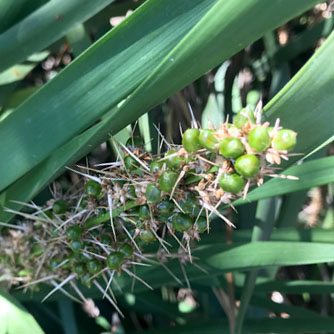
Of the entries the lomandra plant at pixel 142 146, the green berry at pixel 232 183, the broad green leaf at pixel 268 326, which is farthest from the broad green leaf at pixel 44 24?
the broad green leaf at pixel 268 326

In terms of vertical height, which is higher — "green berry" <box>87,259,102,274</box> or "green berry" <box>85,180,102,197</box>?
"green berry" <box>85,180,102,197</box>

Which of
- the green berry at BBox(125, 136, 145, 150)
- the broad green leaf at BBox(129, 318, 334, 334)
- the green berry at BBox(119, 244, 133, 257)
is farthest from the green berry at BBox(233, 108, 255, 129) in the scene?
the broad green leaf at BBox(129, 318, 334, 334)

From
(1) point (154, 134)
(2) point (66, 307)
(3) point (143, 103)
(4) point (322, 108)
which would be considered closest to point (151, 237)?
(3) point (143, 103)

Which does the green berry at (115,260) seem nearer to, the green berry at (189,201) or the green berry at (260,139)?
the green berry at (189,201)

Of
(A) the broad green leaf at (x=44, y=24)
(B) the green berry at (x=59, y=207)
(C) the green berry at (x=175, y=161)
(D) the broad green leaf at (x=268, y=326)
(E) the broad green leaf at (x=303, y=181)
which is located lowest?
(D) the broad green leaf at (x=268, y=326)

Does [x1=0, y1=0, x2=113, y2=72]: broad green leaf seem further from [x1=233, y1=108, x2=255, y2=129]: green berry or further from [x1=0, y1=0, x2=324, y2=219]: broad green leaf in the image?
[x1=233, y1=108, x2=255, y2=129]: green berry

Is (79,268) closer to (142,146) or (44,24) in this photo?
(142,146)

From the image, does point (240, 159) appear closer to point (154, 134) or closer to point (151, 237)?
point (151, 237)
